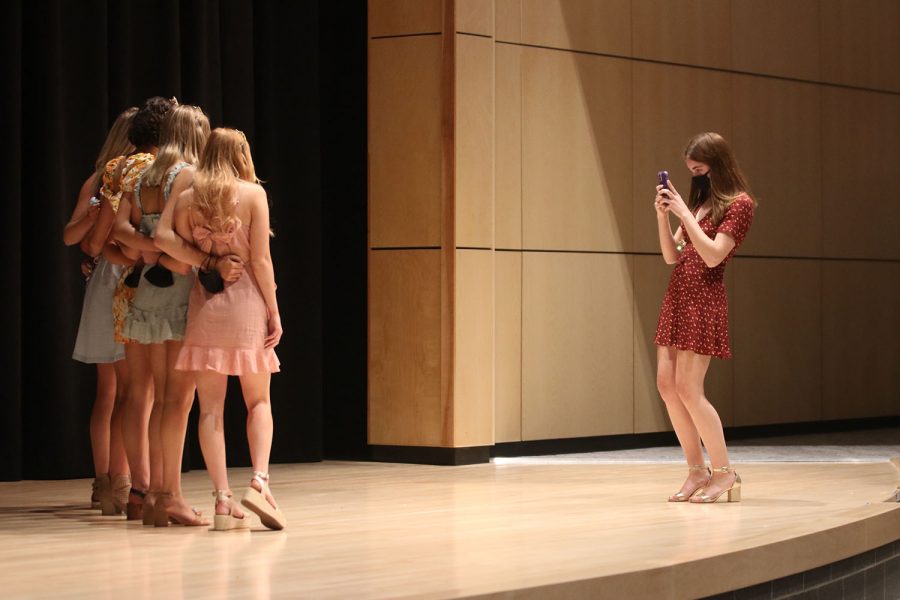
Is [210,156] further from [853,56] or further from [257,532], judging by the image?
[853,56]

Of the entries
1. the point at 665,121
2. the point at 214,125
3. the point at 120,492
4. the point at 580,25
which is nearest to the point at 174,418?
the point at 120,492

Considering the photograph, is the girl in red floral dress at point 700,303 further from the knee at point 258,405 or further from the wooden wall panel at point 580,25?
the wooden wall panel at point 580,25

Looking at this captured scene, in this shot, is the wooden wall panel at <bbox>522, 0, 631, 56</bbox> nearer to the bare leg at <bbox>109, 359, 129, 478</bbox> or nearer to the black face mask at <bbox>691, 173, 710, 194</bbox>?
the black face mask at <bbox>691, 173, 710, 194</bbox>

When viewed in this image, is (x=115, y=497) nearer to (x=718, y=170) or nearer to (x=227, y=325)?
(x=227, y=325)

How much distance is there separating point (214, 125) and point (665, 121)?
2.69 meters

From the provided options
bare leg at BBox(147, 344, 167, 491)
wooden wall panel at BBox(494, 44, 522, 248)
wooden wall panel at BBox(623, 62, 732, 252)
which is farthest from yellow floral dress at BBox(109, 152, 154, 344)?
wooden wall panel at BBox(623, 62, 732, 252)

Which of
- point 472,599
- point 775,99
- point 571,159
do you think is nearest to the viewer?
point 472,599

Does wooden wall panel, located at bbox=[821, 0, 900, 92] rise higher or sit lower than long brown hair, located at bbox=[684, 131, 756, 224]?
higher

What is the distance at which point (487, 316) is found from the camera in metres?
7.14

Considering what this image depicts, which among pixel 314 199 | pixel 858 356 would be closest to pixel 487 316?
pixel 314 199

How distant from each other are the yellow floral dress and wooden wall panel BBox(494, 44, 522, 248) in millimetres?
2742

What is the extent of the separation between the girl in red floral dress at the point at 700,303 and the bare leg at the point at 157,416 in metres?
1.82

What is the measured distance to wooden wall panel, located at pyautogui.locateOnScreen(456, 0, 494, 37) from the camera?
278 inches

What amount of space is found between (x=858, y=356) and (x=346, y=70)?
157 inches
